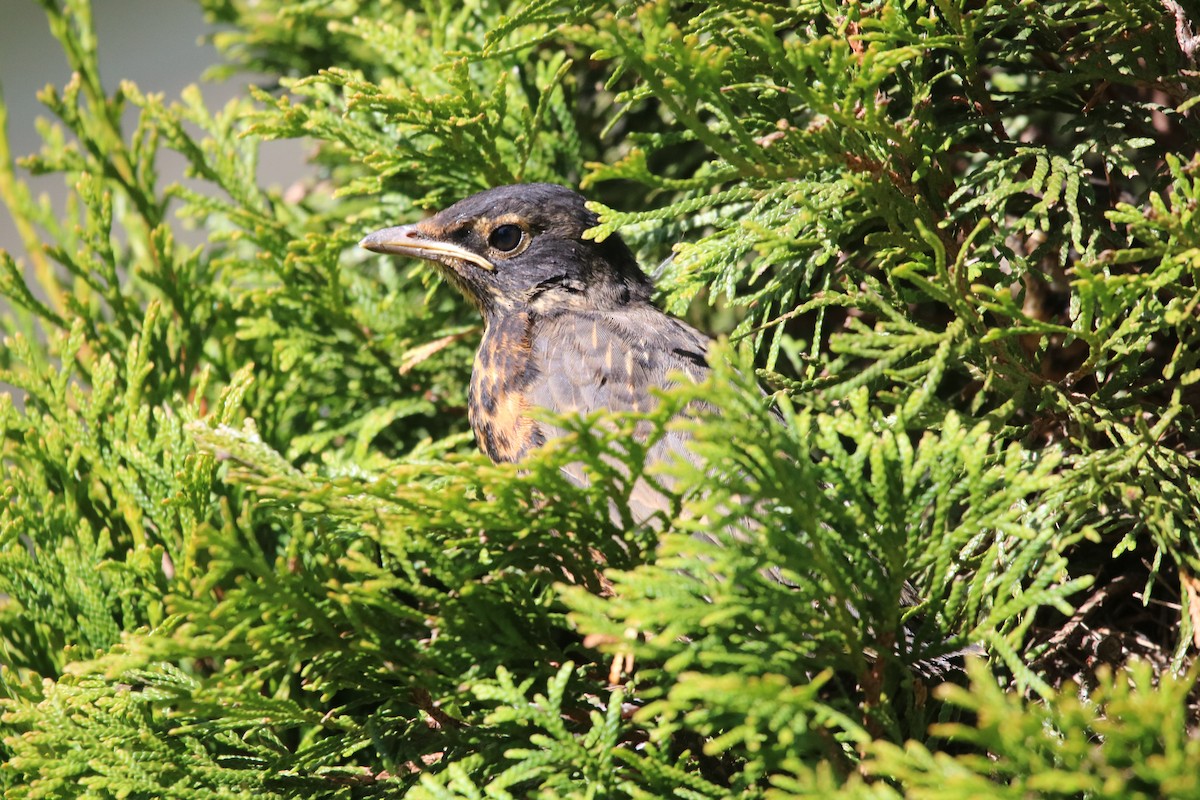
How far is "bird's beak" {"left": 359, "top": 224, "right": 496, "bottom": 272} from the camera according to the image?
98.6 inches

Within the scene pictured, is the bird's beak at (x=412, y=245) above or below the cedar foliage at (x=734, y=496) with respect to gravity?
above

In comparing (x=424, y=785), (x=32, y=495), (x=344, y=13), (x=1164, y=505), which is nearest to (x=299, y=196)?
(x=344, y=13)

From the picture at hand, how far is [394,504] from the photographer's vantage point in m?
1.55

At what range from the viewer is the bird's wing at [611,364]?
2.32 m

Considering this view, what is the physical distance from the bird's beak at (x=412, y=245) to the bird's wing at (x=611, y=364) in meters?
0.30

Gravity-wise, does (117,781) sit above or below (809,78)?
below

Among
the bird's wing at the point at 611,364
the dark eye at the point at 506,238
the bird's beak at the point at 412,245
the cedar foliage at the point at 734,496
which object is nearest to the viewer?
the cedar foliage at the point at 734,496

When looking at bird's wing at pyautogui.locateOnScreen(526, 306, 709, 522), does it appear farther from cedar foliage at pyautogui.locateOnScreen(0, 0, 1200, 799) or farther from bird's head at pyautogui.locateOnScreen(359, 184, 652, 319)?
cedar foliage at pyautogui.locateOnScreen(0, 0, 1200, 799)

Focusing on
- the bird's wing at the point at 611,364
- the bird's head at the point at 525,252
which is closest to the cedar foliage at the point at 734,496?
the bird's head at the point at 525,252

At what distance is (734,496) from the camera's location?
186 centimetres

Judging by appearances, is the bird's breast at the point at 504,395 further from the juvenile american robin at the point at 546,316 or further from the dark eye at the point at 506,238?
the dark eye at the point at 506,238

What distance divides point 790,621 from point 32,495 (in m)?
1.67

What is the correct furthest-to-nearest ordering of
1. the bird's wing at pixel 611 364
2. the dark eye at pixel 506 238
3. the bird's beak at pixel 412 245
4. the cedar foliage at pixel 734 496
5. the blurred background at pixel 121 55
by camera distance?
the blurred background at pixel 121 55
the dark eye at pixel 506 238
the bird's beak at pixel 412 245
the bird's wing at pixel 611 364
the cedar foliage at pixel 734 496

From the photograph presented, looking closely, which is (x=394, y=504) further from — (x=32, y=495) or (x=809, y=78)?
(x=809, y=78)
